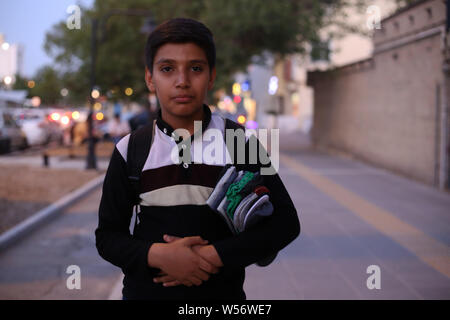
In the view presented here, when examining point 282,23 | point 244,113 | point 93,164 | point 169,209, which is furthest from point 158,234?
point 244,113

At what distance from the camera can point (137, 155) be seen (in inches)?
85.7

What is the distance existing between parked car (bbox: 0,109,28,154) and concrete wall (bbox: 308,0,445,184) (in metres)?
13.3

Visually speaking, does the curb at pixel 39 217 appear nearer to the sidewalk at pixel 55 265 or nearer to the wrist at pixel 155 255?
the sidewalk at pixel 55 265

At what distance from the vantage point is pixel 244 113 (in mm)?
27469

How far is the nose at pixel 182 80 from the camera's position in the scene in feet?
6.97

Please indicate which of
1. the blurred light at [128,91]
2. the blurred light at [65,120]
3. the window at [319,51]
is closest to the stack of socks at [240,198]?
the window at [319,51]

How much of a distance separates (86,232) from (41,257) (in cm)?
152

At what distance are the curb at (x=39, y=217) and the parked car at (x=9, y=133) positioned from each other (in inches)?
495

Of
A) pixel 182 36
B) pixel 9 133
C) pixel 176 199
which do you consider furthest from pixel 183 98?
pixel 9 133

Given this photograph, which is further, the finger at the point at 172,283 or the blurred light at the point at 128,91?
the blurred light at the point at 128,91

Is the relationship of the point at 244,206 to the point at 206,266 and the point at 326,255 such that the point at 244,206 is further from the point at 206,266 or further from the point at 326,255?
the point at 326,255

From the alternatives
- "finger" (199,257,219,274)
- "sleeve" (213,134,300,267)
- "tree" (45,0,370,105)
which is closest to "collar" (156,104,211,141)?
"sleeve" (213,134,300,267)
